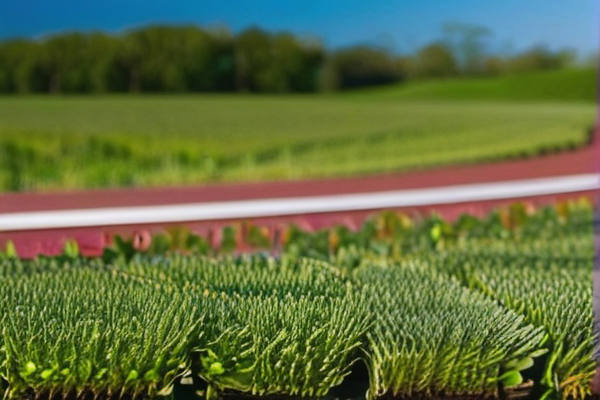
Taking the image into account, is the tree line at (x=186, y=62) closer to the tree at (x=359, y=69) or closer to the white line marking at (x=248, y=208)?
the tree at (x=359, y=69)

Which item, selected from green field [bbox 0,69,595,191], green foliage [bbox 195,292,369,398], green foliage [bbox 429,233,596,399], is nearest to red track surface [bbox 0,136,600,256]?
green field [bbox 0,69,595,191]

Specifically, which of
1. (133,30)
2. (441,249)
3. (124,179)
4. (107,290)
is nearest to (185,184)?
(124,179)

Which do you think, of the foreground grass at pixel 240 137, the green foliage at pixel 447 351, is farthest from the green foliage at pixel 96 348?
the foreground grass at pixel 240 137

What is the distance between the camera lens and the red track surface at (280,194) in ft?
19.1

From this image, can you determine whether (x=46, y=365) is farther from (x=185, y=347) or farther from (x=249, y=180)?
(x=249, y=180)

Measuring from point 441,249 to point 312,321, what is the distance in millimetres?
2007

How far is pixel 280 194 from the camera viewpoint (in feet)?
31.2

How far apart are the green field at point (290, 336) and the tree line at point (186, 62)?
27.7ft

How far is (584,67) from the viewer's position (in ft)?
70.8

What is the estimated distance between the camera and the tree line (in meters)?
11.7

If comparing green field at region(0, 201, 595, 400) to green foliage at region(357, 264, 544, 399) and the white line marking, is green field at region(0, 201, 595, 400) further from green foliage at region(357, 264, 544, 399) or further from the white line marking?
the white line marking

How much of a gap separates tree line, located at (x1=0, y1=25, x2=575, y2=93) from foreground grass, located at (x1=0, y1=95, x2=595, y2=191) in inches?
8.3

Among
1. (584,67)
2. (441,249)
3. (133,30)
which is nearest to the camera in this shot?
(441,249)

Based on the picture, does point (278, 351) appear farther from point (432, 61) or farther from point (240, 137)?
point (432, 61)
